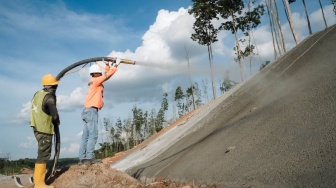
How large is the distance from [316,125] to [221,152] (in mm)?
1764

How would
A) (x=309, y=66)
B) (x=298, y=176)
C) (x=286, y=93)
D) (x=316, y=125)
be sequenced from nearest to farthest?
(x=298, y=176) < (x=316, y=125) < (x=286, y=93) < (x=309, y=66)

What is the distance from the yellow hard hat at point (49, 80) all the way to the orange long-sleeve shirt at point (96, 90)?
2.34 ft

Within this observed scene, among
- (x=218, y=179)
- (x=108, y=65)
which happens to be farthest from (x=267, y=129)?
(x=108, y=65)

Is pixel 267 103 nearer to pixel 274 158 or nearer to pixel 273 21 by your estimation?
pixel 274 158

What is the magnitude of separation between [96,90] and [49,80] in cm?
91

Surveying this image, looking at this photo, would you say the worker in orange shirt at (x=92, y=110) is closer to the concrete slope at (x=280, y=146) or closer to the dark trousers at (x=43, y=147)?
the dark trousers at (x=43, y=147)

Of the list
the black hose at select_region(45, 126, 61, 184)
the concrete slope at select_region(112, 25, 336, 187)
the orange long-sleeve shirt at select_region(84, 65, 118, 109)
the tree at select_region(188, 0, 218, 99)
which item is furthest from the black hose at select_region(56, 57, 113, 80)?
the tree at select_region(188, 0, 218, 99)

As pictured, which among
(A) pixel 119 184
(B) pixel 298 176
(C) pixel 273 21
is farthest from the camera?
(C) pixel 273 21

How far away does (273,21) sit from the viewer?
33188mm

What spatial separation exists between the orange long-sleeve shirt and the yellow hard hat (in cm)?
71

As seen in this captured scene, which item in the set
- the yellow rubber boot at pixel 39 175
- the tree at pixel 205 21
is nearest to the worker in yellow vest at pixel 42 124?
the yellow rubber boot at pixel 39 175

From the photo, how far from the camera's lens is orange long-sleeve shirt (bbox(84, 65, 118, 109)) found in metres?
5.55

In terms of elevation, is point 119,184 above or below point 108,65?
below

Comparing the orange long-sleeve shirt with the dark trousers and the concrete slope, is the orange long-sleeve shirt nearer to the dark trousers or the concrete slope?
the dark trousers
